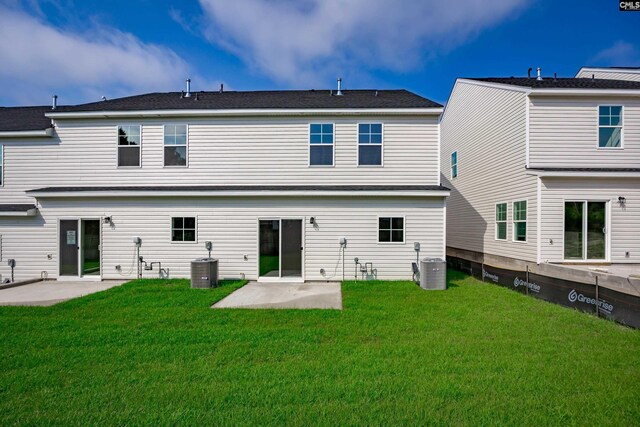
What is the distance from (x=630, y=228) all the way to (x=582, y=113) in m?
3.99

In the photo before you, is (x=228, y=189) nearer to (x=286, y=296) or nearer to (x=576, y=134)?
(x=286, y=296)

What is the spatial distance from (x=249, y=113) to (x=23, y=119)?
9.01 m

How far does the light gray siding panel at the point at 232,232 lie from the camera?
10438 mm

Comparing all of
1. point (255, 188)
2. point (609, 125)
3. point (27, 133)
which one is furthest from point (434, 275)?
point (27, 133)

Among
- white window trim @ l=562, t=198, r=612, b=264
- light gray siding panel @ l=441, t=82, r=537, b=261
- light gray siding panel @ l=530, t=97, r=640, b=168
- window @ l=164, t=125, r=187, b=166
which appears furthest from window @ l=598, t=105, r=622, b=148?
window @ l=164, t=125, r=187, b=166

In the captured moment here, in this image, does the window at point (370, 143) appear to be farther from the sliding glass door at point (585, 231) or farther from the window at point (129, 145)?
the window at point (129, 145)

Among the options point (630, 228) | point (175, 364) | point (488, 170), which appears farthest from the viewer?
point (488, 170)

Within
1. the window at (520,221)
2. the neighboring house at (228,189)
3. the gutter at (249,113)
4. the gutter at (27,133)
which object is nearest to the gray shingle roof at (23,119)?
the gutter at (27,133)

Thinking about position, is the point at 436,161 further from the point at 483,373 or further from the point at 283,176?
the point at 483,373

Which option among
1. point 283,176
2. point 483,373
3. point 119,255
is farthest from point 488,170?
point 119,255

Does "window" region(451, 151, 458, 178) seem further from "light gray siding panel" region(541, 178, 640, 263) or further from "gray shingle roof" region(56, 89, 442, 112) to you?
"light gray siding panel" region(541, 178, 640, 263)

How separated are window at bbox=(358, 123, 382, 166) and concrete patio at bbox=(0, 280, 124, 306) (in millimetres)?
8873

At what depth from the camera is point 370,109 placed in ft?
34.4

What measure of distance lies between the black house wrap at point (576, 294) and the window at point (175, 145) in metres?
10.9
